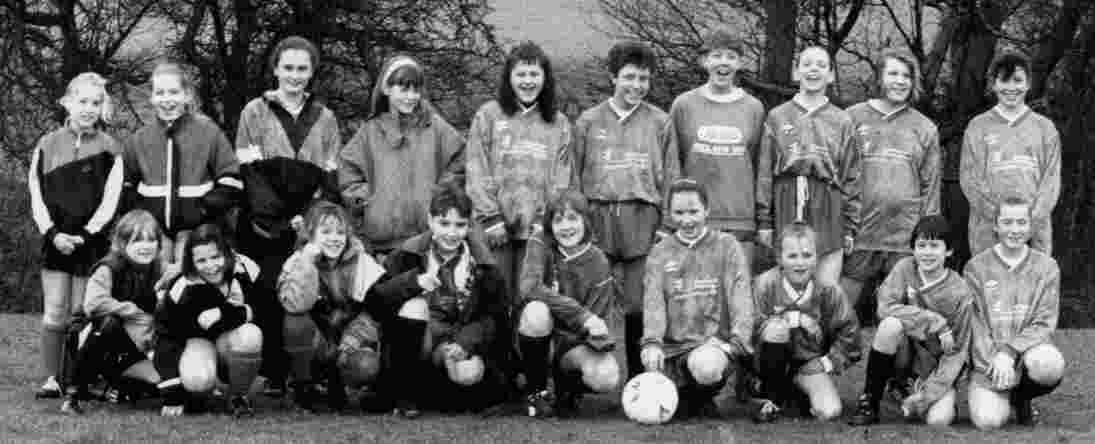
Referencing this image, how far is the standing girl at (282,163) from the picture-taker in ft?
27.1

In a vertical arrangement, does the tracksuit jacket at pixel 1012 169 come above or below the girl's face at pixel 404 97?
below

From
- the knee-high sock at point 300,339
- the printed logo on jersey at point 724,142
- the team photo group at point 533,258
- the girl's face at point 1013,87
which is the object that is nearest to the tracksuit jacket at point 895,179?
the team photo group at point 533,258

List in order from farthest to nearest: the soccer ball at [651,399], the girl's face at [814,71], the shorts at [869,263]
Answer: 1. the shorts at [869,263]
2. the girl's face at [814,71]
3. the soccer ball at [651,399]

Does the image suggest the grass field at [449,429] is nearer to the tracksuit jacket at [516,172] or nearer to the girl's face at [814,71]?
the tracksuit jacket at [516,172]

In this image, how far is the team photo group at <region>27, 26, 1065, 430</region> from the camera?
7738 millimetres

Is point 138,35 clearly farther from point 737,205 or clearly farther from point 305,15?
point 737,205

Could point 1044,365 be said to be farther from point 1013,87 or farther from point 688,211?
point 1013,87

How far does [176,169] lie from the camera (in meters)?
8.18

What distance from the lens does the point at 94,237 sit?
8.25 meters

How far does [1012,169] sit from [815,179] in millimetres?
1115

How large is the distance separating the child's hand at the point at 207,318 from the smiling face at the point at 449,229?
1028 millimetres

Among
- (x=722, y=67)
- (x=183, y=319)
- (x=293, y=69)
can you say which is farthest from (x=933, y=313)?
(x=183, y=319)

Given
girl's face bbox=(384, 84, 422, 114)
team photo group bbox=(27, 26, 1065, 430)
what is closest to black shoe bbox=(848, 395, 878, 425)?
team photo group bbox=(27, 26, 1065, 430)

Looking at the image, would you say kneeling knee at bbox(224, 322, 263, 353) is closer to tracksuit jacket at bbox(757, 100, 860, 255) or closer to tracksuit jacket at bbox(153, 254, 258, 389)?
tracksuit jacket at bbox(153, 254, 258, 389)
